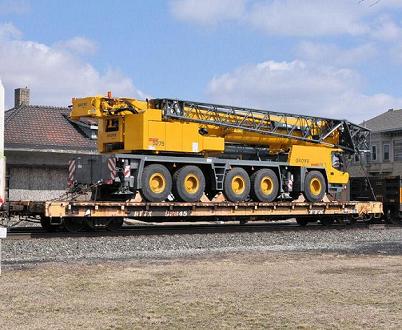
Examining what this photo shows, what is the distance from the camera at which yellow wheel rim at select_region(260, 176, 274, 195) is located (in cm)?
1948

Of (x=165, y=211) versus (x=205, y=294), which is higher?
(x=165, y=211)

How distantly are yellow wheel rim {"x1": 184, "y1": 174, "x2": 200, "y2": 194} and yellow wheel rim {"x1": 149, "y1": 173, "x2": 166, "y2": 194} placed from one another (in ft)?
2.51

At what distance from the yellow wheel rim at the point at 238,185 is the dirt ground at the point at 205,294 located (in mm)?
7890

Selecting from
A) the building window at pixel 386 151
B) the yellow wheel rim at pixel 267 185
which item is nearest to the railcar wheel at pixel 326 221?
the yellow wheel rim at pixel 267 185

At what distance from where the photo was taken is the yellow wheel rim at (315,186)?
20.8 meters

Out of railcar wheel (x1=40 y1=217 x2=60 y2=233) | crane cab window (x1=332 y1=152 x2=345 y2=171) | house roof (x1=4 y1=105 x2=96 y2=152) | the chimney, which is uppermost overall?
the chimney

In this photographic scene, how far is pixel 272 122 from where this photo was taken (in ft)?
67.4

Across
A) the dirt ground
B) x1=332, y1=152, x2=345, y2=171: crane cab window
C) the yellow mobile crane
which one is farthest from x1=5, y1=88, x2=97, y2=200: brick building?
the dirt ground

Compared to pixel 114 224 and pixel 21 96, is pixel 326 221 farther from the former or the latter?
pixel 21 96

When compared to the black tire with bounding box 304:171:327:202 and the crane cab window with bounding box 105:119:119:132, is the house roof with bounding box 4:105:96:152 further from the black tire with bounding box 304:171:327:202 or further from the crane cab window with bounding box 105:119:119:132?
the black tire with bounding box 304:171:327:202

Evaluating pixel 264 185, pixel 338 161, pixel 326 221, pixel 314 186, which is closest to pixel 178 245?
pixel 264 185

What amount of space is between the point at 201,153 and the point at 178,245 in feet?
16.1

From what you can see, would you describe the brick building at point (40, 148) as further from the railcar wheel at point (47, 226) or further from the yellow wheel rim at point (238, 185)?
the railcar wheel at point (47, 226)

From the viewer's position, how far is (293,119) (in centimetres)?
2114
